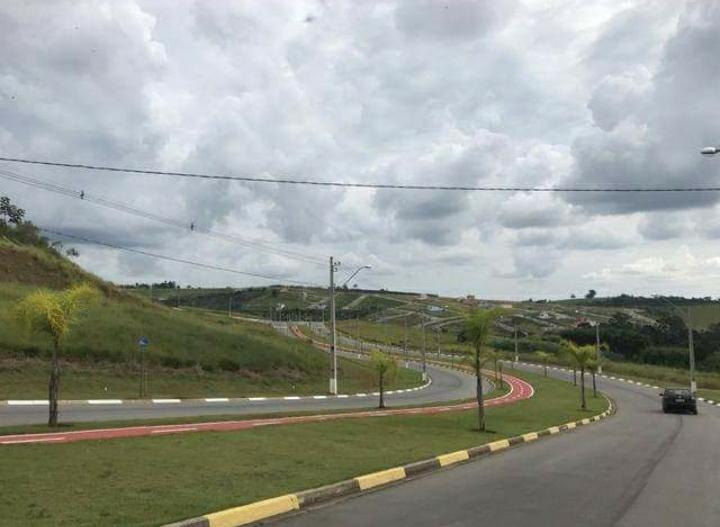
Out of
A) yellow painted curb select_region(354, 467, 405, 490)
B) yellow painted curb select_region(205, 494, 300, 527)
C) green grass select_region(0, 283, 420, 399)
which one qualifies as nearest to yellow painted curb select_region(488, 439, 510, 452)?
yellow painted curb select_region(354, 467, 405, 490)

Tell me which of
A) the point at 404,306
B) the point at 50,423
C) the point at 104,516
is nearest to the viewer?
the point at 104,516

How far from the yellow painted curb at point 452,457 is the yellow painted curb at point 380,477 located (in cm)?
192

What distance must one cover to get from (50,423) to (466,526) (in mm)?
12854

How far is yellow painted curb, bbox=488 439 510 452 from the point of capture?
17.5 meters

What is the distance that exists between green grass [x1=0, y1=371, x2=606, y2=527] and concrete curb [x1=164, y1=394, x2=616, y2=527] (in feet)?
0.85

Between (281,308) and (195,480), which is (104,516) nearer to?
(195,480)

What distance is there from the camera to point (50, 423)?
1761cm

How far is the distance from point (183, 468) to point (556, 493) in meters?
5.65

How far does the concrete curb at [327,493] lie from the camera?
26.3ft

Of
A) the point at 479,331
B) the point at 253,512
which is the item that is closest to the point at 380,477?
the point at 253,512

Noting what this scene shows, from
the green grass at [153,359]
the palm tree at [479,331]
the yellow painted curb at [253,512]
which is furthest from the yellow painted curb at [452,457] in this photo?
the green grass at [153,359]

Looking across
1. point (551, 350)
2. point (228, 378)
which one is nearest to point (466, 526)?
point (228, 378)

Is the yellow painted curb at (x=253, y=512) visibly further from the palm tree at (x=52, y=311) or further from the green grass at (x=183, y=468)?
the palm tree at (x=52, y=311)

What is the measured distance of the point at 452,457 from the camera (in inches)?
579
